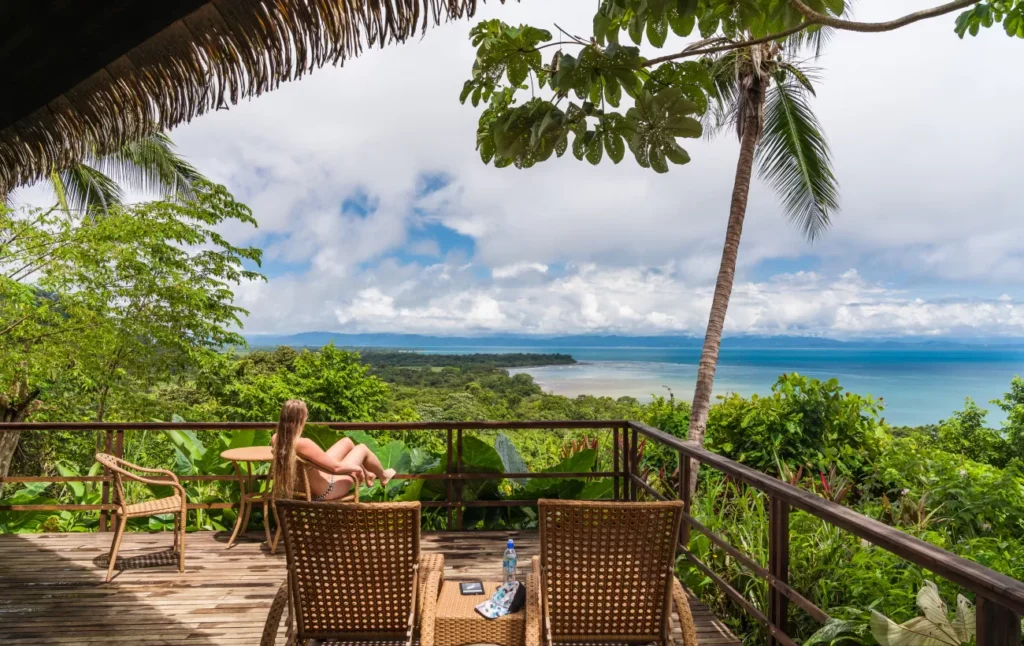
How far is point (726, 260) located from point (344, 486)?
18.6 ft

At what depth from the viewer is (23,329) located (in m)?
9.66

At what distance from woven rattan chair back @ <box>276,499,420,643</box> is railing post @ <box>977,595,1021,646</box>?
1627 mm

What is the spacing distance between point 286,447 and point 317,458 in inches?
7.9

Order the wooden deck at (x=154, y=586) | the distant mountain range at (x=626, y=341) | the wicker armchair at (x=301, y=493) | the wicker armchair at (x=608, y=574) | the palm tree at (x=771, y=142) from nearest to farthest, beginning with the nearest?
the wicker armchair at (x=608, y=574) < the wooden deck at (x=154, y=586) < the wicker armchair at (x=301, y=493) < the palm tree at (x=771, y=142) < the distant mountain range at (x=626, y=341)

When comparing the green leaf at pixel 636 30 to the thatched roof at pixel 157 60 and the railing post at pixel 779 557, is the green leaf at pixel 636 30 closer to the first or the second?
the thatched roof at pixel 157 60

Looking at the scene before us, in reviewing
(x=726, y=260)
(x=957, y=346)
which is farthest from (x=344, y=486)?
(x=957, y=346)

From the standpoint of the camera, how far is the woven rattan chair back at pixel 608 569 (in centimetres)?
220

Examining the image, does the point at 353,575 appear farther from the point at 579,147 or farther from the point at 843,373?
the point at 843,373

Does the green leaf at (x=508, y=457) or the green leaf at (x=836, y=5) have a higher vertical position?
the green leaf at (x=836, y=5)

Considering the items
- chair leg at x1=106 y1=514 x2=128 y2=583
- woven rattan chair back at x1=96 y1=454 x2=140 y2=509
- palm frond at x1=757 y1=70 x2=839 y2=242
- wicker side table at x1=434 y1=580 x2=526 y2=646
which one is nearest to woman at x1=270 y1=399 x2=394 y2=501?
woven rattan chair back at x1=96 y1=454 x2=140 y2=509

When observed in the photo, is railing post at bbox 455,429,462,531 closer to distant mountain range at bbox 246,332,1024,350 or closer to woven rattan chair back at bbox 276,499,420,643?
woven rattan chair back at bbox 276,499,420,643

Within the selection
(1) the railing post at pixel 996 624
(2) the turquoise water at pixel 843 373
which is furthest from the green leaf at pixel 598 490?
(2) the turquoise water at pixel 843 373

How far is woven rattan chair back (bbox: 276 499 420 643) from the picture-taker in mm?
2256

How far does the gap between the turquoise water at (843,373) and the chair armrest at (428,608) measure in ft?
96.7
